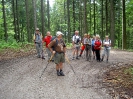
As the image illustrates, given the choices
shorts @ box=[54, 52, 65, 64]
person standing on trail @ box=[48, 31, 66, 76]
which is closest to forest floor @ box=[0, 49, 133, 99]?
person standing on trail @ box=[48, 31, 66, 76]

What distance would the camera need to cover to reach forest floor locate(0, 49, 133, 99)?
8.73m

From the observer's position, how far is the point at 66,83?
33.8 ft

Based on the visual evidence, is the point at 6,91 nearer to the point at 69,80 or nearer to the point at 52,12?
the point at 69,80

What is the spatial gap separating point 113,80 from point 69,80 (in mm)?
1985

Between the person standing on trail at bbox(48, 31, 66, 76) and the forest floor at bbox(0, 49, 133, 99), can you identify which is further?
the person standing on trail at bbox(48, 31, 66, 76)

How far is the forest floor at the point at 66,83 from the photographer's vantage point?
28.6ft

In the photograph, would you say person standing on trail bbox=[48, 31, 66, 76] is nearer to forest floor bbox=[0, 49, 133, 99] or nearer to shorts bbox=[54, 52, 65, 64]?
shorts bbox=[54, 52, 65, 64]

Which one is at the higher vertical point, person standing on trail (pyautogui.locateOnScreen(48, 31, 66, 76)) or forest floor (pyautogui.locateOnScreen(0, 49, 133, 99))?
person standing on trail (pyautogui.locateOnScreen(48, 31, 66, 76))

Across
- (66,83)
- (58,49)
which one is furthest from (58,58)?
(66,83)

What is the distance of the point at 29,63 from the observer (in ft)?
49.9

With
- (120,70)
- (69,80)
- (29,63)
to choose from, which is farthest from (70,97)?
(29,63)

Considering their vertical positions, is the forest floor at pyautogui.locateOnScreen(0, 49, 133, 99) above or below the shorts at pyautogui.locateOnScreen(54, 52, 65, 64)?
below

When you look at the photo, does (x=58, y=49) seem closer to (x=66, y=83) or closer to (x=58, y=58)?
(x=58, y=58)

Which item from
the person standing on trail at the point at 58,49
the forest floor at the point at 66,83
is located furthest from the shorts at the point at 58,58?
the forest floor at the point at 66,83
